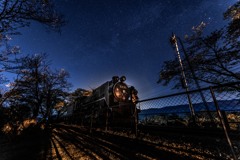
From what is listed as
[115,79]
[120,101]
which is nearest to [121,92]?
[120,101]

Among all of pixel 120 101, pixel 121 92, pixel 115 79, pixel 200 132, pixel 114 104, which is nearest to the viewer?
pixel 200 132

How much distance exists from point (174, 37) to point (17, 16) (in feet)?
45.9

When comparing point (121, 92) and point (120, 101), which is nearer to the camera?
point (120, 101)

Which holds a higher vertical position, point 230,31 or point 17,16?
point 230,31

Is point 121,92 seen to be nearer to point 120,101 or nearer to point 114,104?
point 120,101

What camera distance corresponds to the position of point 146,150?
130 inches

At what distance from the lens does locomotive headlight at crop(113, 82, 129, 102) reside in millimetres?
10508

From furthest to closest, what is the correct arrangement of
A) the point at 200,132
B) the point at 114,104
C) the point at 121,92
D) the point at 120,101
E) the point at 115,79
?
the point at 115,79, the point at 121,92, the point at 120,101, the point at 114,104, the point at 200,132

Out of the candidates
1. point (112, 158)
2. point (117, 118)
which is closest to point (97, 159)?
point (112, 158)

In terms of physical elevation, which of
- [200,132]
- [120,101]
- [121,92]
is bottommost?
[200,132]

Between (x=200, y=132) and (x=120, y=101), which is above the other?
(x=120, y=101)

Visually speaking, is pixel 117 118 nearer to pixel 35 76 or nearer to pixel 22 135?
pixel 22 135

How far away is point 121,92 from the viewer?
11000mm

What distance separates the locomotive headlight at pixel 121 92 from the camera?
34.5 feet
